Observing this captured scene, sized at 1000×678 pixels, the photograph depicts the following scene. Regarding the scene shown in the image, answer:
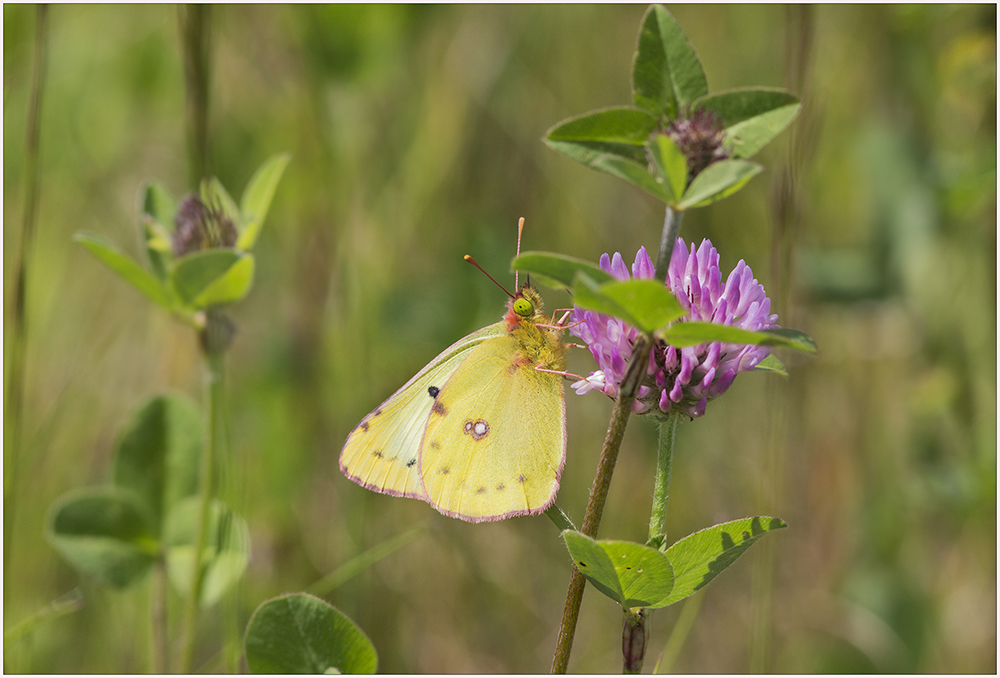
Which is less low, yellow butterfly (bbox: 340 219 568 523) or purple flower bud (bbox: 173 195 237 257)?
purple flower bud (bbox: 173 195 237 257)

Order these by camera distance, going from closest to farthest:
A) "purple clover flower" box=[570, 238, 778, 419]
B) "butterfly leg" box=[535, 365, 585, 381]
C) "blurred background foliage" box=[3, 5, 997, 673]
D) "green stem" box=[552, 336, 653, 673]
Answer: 1. "green stem" box=[552, 336, 653, 673]
2. "purple clover flower" box=[570, 238, 778, 419]
3. "butterfly leg" box=[535, 365, 585, 381]
4. "blurred background foliage" box=[3, 5, 997, 673]

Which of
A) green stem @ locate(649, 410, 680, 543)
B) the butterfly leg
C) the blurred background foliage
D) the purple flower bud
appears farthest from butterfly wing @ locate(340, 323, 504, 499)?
the blurred background foliage

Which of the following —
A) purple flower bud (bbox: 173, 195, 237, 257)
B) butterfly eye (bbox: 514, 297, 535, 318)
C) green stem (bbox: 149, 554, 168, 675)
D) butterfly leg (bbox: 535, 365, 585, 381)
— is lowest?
green stem (bbox: 149, 554, 168, 675)

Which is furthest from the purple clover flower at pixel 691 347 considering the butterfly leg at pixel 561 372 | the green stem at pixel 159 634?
the green stem at pixel 159 634

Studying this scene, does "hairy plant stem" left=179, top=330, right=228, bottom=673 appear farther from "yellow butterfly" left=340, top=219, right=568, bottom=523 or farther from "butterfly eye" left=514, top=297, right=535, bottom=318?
"butterfly eye" left=514, top=297, right=535, bottom=318

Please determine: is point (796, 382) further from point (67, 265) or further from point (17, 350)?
point (67, 265)

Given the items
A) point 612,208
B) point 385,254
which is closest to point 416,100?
point 385,254

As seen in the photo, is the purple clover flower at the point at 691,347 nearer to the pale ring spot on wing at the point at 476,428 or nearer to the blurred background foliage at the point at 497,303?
the pale ring spot on wing at the point at 476,428
